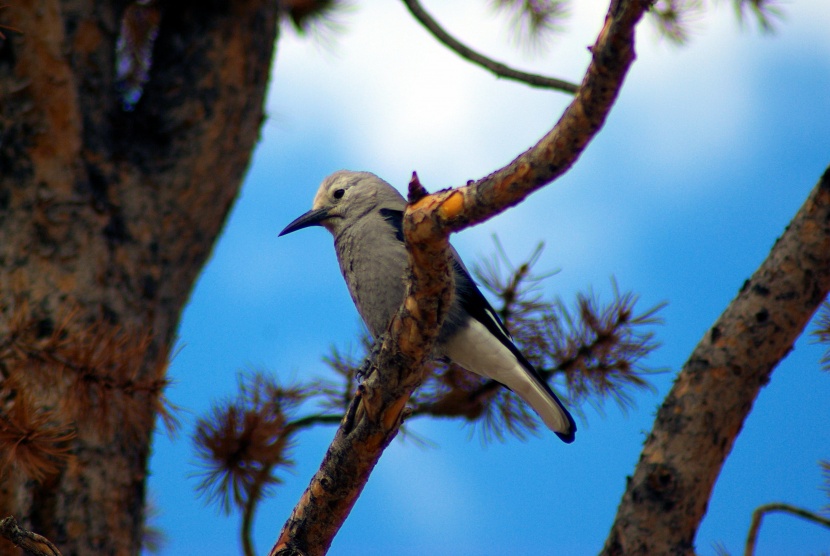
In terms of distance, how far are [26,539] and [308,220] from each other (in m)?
1.09

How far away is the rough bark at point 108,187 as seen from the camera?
2219 mm

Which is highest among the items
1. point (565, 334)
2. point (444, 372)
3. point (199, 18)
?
point (199, 18)

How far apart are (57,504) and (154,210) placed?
0.96 metres

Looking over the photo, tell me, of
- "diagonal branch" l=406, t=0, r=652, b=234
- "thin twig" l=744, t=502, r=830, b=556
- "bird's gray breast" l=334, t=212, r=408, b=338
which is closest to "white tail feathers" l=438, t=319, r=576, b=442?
"bird's gray breast" l=334, t=212, r=408, b=338

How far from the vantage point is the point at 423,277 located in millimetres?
1291

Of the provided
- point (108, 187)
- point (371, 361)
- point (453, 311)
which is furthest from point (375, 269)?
point (108, 187)

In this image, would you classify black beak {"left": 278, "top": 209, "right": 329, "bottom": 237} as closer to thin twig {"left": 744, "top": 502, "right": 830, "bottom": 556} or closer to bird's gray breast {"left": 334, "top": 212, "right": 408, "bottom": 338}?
bird's gray breast {"left": 334, "top": 212, "right": 408, "bottom": 338}

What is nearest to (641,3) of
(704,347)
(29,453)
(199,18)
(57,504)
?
(704,347)

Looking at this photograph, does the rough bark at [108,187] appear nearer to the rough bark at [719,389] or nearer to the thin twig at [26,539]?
the thin twig at [26,539]

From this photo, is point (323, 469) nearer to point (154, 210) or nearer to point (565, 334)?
point (565, 334)

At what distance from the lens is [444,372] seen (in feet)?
8.18

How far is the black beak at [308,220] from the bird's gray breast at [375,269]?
0.61 feet

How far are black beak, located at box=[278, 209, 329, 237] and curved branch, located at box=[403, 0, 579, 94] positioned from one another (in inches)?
30.6

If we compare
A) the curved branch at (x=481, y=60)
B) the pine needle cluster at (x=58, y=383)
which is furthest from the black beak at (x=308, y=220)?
the curved branch at (x=481, y=60)
